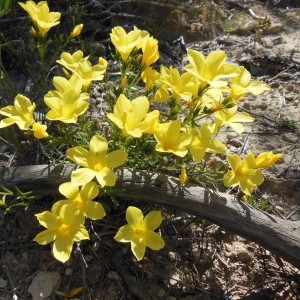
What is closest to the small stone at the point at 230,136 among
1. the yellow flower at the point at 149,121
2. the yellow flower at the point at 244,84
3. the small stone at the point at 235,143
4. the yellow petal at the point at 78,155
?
the small stone at the point at 235,143

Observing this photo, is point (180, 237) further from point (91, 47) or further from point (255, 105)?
point (91, 47)

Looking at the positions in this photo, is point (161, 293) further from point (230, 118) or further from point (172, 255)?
point (230, 118)

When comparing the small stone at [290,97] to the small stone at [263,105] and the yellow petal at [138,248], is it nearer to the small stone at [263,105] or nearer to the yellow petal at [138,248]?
the small stone at [263,105]

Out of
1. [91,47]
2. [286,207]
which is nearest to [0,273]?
[286,207]

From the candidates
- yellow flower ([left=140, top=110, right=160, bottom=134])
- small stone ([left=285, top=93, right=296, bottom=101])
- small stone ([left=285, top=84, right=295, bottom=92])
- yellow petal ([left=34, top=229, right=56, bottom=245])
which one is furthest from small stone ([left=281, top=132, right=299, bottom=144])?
yellow petal ([left=34, top=229, right=56, bottom=245])

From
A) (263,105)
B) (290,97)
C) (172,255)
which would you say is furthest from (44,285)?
(290,97)

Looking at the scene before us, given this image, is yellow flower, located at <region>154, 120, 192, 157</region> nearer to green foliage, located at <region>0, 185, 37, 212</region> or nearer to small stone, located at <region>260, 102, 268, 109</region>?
green foliage, located at <region>0, 185, 37, 212</region>
